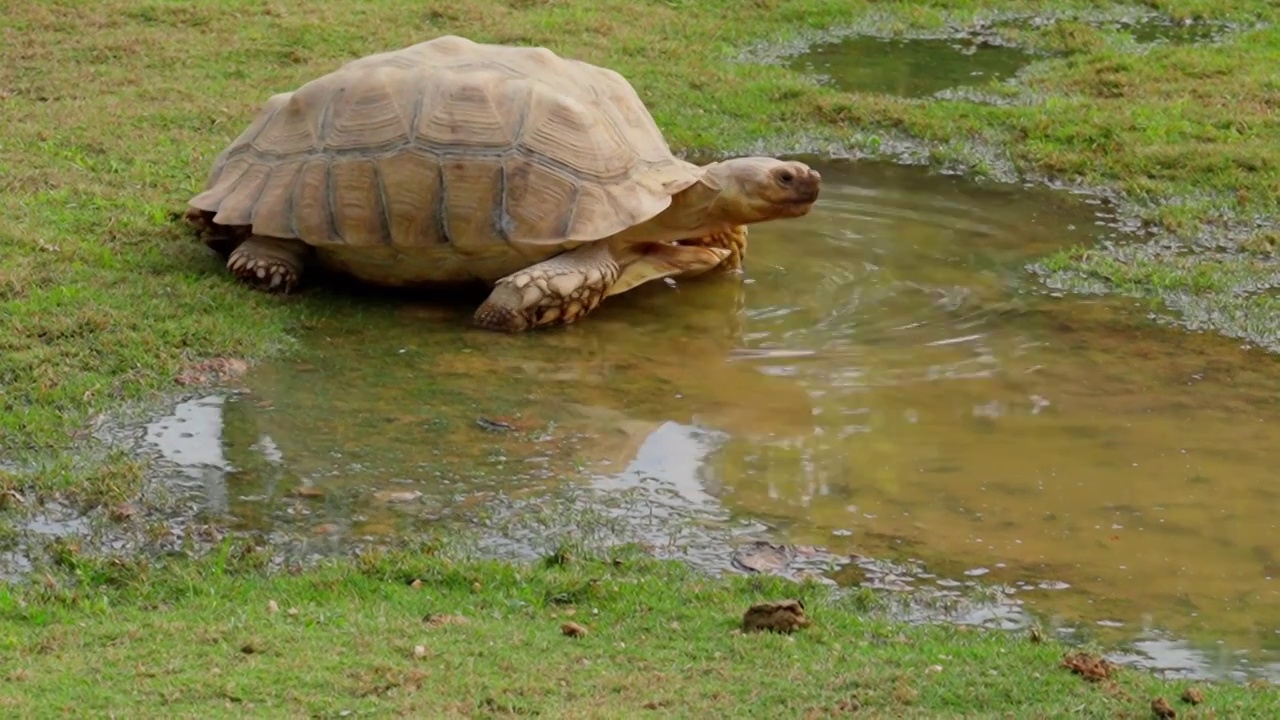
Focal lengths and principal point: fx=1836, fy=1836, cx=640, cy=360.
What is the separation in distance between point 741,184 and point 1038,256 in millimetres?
1504

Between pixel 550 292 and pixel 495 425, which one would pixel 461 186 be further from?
pixel 495 425

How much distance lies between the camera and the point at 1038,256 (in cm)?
835

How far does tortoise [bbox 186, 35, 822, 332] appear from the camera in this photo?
736cm

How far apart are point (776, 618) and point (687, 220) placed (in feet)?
11.5

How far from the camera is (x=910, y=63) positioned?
12.1 m

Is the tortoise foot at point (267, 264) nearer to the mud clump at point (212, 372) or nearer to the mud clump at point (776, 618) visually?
the mud clump at point (212, 372)

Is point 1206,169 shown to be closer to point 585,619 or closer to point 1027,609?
point 1027,609

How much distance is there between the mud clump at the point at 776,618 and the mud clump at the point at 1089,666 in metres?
0.66

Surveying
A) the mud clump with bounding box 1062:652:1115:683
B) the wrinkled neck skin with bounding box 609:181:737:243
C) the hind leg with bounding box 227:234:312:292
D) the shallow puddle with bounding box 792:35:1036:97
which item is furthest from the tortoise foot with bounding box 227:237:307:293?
the shallow puddle with bounding box 792:35:1036:97

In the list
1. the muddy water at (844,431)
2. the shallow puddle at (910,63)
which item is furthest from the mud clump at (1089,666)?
the shallow puddle at (910,63)

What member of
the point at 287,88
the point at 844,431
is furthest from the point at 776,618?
the point at 287,88

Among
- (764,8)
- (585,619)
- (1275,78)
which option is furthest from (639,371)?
(764,8)

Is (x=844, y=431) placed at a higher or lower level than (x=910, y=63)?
lower

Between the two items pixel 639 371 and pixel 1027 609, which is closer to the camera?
pixel 1027 609
